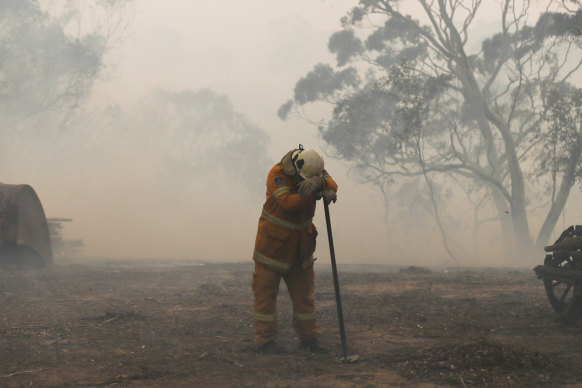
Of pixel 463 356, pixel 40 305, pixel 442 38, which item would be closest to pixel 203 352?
pixel 463 356

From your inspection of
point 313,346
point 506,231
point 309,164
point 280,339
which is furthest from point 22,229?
point 506,231

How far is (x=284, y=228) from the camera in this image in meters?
5.07

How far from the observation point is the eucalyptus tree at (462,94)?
2061 centimetres

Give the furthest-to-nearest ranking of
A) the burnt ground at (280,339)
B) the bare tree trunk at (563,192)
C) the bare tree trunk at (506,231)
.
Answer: the bare tree trunk at (506,231) → the bare tree trunk at (563,192) → the burnt ground at (280,339)

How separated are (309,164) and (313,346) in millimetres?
1633

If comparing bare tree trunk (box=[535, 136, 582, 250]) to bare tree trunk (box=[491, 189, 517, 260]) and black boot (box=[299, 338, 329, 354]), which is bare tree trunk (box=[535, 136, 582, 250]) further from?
black boot (box=[299, 338, 329, 354])

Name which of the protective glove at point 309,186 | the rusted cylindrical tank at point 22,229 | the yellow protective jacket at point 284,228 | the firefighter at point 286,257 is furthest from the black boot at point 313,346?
the rusted cylindrical tank at point 22,229

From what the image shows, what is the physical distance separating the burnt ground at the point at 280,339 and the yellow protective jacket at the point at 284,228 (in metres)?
0.85

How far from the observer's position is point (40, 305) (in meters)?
7.62

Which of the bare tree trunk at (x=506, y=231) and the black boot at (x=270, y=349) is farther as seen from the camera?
the bare tree trunk at (x=506, y=231)

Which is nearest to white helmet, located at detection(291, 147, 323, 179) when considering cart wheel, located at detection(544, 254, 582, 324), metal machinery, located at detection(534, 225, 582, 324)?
metal machinery, located at detection(534, 225, 582, 324)

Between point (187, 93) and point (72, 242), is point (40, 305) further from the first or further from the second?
point (187, 93)

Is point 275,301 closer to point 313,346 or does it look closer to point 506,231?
point 313,346

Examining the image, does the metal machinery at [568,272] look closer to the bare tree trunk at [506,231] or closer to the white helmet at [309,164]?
the white helmet at [309,164]
